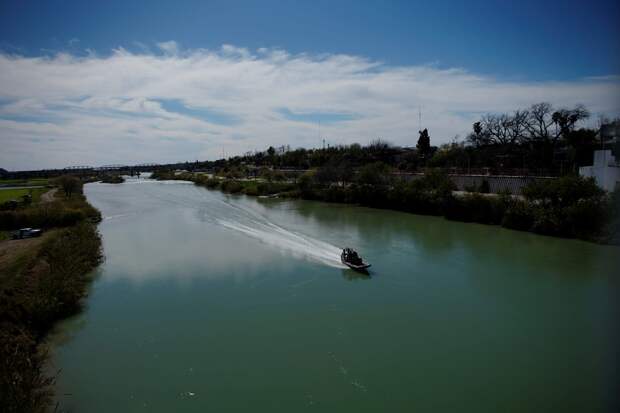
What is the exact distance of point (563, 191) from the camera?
83.8ft

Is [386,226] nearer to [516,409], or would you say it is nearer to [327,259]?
[327,259]

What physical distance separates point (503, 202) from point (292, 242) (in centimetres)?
1636

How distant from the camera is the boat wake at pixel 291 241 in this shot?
71.3 ft

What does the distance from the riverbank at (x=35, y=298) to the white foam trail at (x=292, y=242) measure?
394 inches

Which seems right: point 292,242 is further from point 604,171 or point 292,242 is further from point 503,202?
point 604,171

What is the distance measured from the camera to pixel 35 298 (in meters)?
13.1

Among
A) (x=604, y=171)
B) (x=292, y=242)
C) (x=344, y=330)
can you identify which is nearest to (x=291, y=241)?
(x=292, y=242)

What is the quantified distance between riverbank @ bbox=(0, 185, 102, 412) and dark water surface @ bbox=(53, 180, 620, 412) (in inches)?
26.1

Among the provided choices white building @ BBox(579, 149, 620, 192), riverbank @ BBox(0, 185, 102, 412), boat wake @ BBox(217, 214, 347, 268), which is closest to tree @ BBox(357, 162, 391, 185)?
boat wake @ BBox(217, 214, 347, 268)

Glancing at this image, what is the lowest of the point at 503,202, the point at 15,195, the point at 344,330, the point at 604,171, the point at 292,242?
the point at 344,330

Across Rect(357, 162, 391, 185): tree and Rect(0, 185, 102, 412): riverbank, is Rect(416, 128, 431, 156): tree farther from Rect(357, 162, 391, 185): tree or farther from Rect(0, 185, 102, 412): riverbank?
Rect(0, 185, 102, 412): riverbank

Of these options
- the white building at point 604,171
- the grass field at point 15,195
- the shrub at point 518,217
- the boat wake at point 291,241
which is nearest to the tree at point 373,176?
the boat wake at point 291,241

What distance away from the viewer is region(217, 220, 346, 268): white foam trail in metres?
21.7

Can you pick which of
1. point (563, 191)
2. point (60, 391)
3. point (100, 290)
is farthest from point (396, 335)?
point (563, 191)
